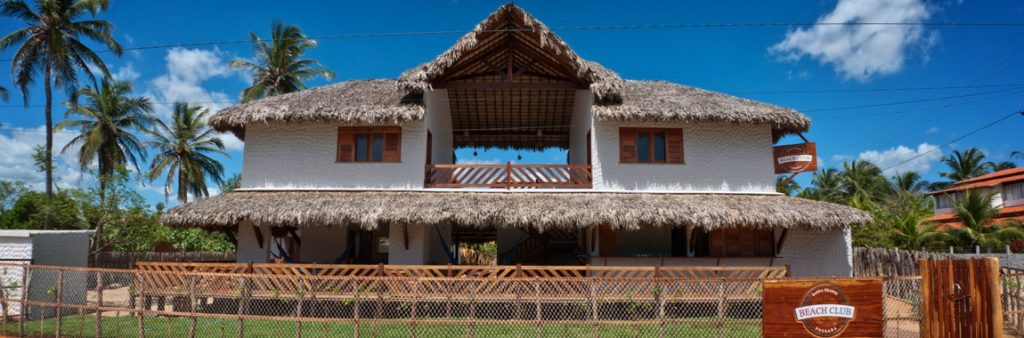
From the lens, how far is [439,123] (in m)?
14.9

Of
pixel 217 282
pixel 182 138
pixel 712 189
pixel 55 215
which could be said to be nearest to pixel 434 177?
pixel 217 282

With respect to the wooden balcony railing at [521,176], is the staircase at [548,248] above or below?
below

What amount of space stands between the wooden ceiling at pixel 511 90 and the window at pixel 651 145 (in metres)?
1.57

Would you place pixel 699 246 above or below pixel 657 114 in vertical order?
below

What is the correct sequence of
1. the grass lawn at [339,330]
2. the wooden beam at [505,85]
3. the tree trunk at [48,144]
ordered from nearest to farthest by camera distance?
the grass lawn at [339,330] → the wooden beam at [505,85] → the tree trunk at [48,144]

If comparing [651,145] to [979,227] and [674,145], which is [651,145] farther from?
[979,227]

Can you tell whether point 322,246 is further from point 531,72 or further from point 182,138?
point 182,138

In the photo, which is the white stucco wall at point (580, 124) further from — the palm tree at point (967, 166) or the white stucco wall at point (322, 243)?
the palm tree at point (967, 166)

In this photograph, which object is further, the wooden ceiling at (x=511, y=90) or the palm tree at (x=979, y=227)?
the palm tree at (x=979, y=227)

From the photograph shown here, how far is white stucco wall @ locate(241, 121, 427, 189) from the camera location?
12508 millimetres

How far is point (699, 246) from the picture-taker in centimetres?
1301

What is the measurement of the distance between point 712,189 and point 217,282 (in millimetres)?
10214

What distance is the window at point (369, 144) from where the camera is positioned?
12.6 meters

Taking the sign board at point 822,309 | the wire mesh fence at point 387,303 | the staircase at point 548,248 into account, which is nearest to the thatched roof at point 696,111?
the wire mesh fence at point 387,303
